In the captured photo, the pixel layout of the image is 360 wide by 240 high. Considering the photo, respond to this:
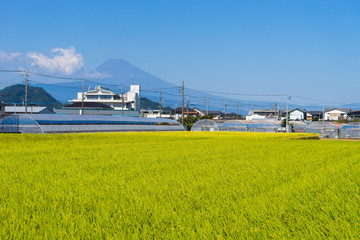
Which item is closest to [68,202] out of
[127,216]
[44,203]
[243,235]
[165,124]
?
[44,203]

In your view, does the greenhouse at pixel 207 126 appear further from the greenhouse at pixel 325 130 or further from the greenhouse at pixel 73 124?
the greenhouse at pixel 325 130

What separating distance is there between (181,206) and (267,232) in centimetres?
108

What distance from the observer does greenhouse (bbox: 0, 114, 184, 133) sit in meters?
25.5

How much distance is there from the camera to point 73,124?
98.0 ft

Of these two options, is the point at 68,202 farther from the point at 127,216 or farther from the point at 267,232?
the point at 267,232

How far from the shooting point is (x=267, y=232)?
9.05 feet

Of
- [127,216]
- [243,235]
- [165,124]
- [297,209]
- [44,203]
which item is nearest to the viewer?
[243,235]

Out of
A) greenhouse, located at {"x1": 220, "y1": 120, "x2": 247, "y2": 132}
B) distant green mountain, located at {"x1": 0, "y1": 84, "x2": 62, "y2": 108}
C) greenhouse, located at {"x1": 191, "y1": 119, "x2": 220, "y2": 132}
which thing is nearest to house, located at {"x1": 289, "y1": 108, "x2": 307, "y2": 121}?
greenhouse, located at {"x1": 220, "y1": 120, "x2": 247, "y2": 132}

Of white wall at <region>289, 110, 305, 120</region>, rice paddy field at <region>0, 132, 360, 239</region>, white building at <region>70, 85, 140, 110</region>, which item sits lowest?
rice paddy field at <region>0, 132, 360, 239</region>

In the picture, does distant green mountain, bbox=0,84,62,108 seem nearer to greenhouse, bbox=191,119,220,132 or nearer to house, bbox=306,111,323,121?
house, bbox=306,111,323,121

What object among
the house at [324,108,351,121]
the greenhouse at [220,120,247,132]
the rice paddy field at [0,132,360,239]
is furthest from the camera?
the house at [324,108,351,121]

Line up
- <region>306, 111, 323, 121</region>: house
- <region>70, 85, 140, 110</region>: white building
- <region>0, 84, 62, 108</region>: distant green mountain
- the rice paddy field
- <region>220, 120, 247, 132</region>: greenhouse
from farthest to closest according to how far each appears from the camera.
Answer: <region>0, 84, 62, 108</region>: distant green mountain, <region>306, 111, 323, 121</region>: house, <region>70, 85, 140, 110</region>: white building, <region>220, 120, 247, 132</region>: greenhouse, the rice paddy field

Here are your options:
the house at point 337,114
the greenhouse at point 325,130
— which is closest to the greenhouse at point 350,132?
the greenhouse at point 325,130

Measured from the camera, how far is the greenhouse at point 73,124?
83.7 feet
